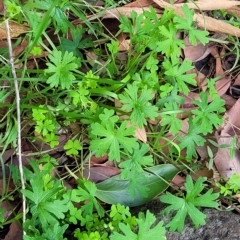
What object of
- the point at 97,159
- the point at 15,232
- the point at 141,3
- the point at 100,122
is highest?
the point at 141,3

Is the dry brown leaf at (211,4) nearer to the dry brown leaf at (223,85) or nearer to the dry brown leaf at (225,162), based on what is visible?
the dry brown leaf at (223,85)

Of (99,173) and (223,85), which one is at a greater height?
(223,85)

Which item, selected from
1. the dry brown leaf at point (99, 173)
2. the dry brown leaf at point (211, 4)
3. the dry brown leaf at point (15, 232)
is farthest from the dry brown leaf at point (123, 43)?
the dry brown leaf at point (15, 232)

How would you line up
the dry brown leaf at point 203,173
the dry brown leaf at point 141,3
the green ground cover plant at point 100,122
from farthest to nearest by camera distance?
the dry brown leaf at point 141,3
the dry brown leaf at point 203,173
the green ground cover plant at point 100,122

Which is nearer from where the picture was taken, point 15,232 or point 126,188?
point 15,232

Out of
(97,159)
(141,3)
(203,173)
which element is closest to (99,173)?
(97,159)

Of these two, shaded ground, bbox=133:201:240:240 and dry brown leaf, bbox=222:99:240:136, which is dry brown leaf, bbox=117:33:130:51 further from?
shaded ground, bbox=133:201:240:240

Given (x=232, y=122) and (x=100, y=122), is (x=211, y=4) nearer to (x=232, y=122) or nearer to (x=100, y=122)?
(x=232, y=122)

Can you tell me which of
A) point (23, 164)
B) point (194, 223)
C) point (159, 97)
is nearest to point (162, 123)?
point (159, 97)
